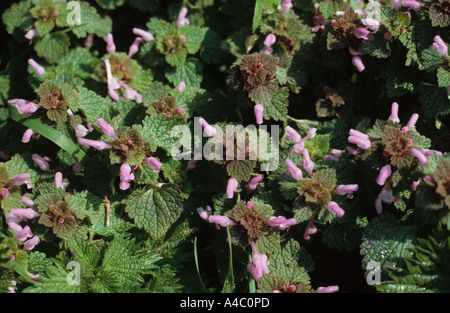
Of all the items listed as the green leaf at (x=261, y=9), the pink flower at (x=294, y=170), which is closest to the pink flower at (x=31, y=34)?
the green leaf at (x=261, y=9)

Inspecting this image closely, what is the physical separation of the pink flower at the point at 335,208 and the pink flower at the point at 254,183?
45 centimetres

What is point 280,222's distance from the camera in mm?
2703

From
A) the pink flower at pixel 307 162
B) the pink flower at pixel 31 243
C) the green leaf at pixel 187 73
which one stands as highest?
the green leaf at pixel 187 73

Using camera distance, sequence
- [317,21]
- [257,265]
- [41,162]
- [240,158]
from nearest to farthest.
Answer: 1. [257,265]
2. [240,158]
3. [41,162]
4. [317,21]

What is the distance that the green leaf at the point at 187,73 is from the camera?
11.6 ft

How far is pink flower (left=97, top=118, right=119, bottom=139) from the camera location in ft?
8.87

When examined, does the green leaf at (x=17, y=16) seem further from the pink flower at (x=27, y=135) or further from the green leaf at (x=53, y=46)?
the pink flower at (x=27, y=135)

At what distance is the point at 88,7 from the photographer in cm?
373

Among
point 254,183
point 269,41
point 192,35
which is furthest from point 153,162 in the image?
point 192,35

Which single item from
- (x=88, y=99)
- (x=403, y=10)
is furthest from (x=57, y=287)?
(x=403, y=10)

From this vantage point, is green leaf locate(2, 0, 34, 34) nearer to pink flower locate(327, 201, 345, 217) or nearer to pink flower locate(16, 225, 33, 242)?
pink flower locate(16, 225, 33, 242)

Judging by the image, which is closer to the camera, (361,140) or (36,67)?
(361,140)

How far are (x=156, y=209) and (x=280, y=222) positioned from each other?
0.74 metres

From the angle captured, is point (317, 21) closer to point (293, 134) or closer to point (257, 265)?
point (293, 134)
